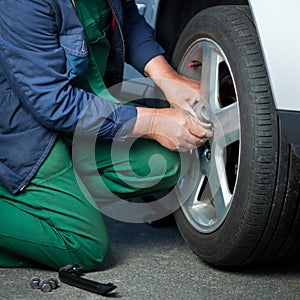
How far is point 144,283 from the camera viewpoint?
2.36 metres

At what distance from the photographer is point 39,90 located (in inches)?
91.5

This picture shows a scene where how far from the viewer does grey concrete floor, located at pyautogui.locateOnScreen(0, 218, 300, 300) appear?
89.4 inches

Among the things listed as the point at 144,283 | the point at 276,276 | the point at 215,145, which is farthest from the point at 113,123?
the point at 276,276

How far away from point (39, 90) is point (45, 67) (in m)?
0.07

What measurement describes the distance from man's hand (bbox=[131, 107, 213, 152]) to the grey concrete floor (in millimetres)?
380

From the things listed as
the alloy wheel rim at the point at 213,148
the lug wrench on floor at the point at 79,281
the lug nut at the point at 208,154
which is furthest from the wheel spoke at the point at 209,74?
the lug wrench on floor at the point at 79,281

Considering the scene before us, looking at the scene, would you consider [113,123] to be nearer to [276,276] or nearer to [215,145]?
[215,145]

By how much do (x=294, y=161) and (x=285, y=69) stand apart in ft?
0.91

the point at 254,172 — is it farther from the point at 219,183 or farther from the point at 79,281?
the point at 79,281

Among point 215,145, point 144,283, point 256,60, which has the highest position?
point 256,60

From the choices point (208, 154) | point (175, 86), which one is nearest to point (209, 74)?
point (175, 86)

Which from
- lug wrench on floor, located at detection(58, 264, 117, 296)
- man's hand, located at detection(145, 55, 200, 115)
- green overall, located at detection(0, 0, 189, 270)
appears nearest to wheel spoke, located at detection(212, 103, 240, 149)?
man's hand, located at detection(145, 55, 200, 115)

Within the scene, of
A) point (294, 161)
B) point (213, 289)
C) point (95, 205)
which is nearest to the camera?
point (294, 161)

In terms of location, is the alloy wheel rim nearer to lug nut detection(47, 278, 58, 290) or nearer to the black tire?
the black tire
